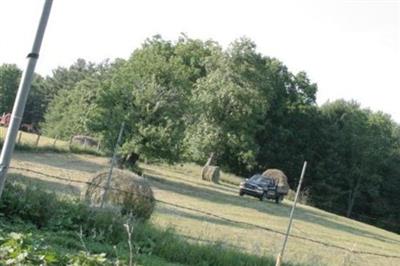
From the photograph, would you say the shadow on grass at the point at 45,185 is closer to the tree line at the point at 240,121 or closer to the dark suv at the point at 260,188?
the tree line at the point at 240,121

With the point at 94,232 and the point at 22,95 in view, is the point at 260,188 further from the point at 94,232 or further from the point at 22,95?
the point at 22,95

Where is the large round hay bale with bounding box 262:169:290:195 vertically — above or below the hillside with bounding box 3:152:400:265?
Result: above

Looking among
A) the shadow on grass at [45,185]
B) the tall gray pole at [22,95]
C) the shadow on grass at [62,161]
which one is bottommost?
the shadow on grass at [62,161]

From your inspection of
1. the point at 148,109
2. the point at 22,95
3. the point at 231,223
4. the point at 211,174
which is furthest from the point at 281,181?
the point at 22,95

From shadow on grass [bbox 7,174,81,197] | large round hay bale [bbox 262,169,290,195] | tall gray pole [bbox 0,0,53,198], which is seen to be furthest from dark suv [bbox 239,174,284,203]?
tall gray pole [bbox 0,0,53,198]

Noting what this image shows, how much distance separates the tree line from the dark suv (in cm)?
474

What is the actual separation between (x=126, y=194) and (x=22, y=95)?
9852 mm

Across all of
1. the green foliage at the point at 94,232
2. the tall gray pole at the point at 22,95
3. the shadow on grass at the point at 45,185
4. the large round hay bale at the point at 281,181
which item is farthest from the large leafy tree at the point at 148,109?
the tall gray pole at the point at 22,95

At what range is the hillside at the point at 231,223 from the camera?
560 inches

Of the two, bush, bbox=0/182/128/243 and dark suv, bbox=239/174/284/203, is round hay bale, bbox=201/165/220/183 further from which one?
bush, bbox=0/182/128/243

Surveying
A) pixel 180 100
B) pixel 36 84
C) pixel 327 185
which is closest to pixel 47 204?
pixel 180 100

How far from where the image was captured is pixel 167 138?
28.0 m

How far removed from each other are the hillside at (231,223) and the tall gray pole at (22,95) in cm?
727

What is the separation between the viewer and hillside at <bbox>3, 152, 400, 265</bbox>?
1423cm
